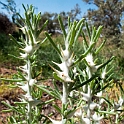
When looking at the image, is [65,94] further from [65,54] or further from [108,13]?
[108,13]

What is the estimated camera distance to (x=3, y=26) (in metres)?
12.2

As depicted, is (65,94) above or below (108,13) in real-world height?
below

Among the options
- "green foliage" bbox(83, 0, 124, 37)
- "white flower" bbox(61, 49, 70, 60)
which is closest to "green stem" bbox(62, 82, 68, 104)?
"white flower" bbox(61, 49, 70, 60)

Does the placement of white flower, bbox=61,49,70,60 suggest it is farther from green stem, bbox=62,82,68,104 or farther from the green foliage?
the green foliage

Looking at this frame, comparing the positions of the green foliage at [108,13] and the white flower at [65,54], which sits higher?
the green foliage at [108,13]

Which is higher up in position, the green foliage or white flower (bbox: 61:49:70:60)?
the green foliage

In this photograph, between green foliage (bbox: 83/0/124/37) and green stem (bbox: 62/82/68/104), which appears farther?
green foliage (bbox: 83/0/124/37)

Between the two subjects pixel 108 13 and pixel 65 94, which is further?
pixel 108 13

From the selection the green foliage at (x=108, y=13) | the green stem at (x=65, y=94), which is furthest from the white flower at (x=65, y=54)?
the green foliage at (x=108, y=13)

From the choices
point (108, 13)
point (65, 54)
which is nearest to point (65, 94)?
point (65, 54)

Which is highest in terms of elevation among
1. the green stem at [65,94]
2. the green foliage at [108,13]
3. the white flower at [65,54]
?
the green foliage at [108,13]

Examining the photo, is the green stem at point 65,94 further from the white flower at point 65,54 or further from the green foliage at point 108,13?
the green foliage at point 108,13

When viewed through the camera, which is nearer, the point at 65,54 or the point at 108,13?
the point at 65,54

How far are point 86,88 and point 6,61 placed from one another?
5.43 meters
